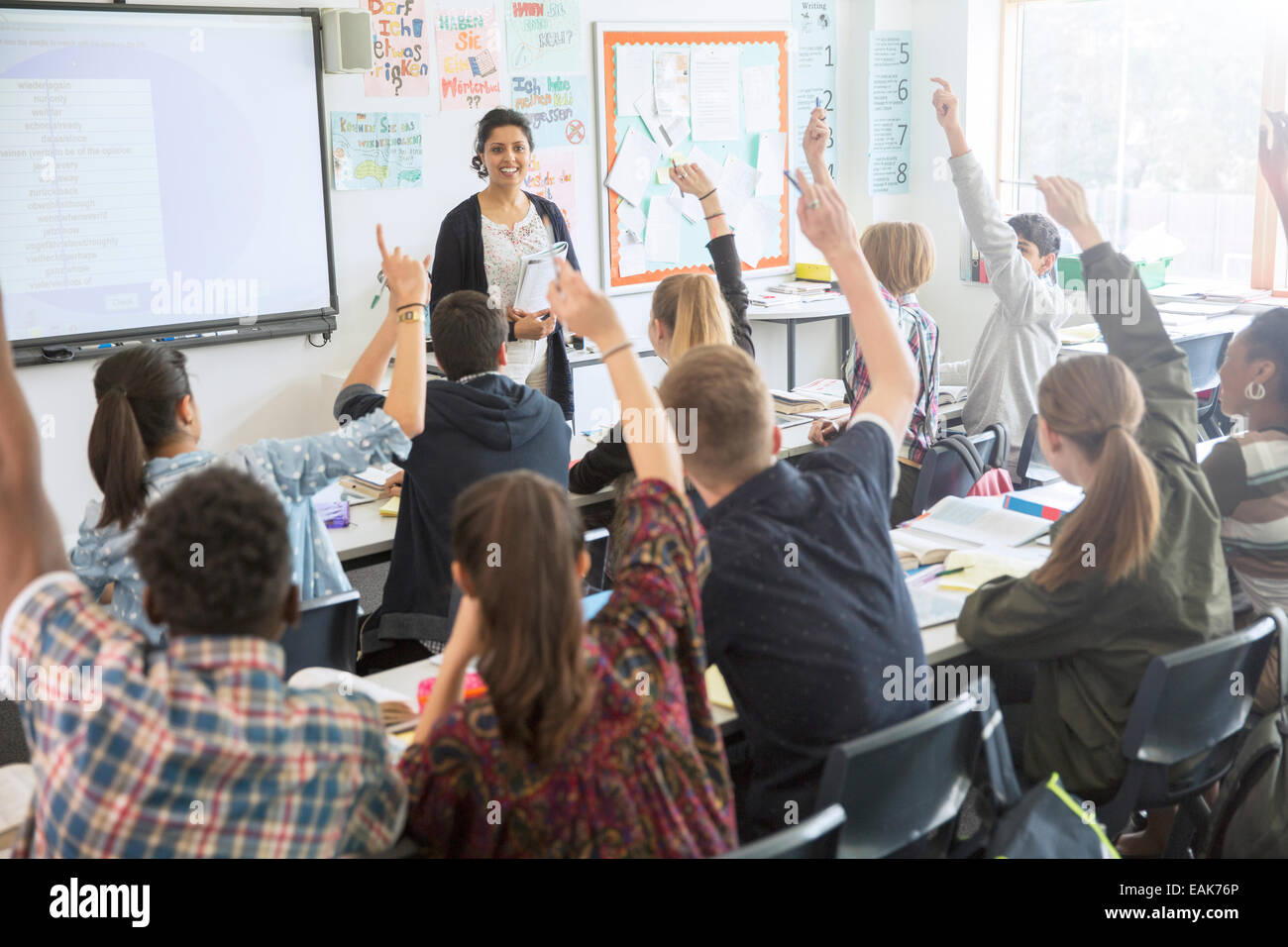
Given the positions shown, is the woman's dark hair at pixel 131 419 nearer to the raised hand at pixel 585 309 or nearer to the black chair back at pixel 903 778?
the raised hand at pixel 585 309

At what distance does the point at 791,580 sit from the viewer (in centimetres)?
184

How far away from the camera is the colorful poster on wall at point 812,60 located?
645cm

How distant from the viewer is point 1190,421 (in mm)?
2434

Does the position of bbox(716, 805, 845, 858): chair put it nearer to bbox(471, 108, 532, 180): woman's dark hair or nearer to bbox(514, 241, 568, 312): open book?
bbox(514, 241, 568, 312): open book

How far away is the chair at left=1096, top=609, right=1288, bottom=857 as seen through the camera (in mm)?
2082

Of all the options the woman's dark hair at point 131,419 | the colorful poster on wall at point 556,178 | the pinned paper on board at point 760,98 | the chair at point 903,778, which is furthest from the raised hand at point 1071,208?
the pinned paper on board at point 760,98

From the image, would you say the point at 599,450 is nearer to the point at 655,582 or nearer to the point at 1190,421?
the point at 1190,421

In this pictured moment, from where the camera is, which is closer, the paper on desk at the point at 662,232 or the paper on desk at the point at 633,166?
the paper on desk at the point at 633,166

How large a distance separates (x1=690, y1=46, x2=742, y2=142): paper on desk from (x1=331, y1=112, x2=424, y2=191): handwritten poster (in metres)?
1.60

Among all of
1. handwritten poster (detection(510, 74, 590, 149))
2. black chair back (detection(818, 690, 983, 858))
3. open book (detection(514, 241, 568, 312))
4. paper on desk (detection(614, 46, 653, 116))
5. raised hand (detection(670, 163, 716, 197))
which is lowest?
black chair back (detection(818, 690, 983, 858))

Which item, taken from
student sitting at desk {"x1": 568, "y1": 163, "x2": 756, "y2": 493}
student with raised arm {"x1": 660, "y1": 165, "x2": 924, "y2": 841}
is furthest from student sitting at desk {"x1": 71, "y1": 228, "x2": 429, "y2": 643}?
student sitting at desk {"x1": 568, "y1": 163, "x2": 756, "y2": 493}

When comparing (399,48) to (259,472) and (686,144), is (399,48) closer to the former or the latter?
(686,144)

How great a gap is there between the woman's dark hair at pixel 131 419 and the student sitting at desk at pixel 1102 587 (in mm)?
1504
